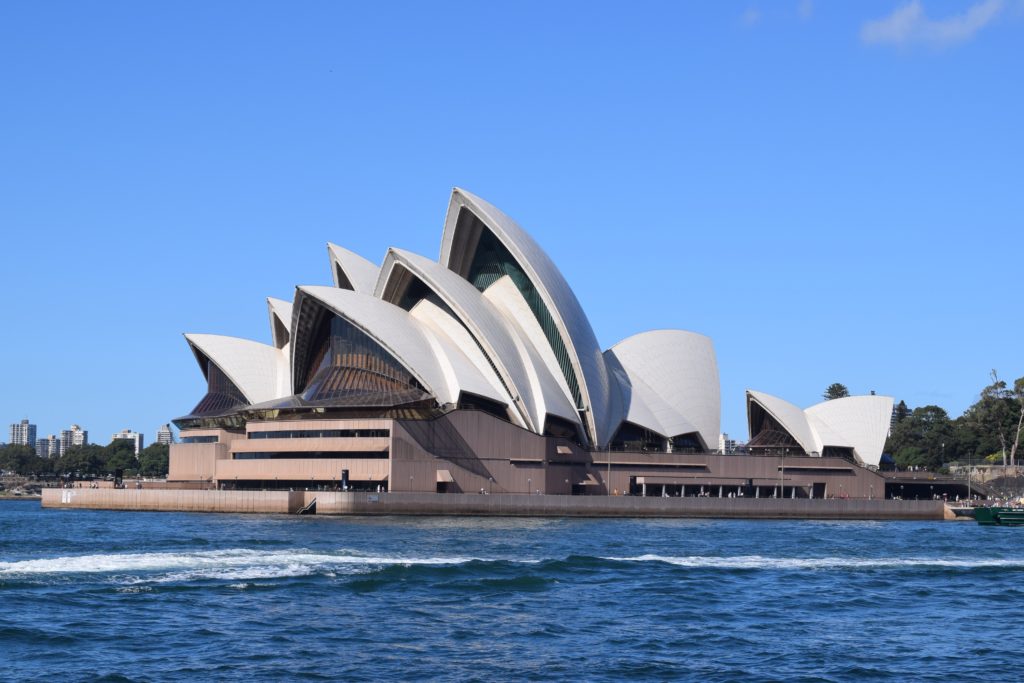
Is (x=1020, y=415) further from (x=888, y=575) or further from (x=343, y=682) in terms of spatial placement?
(x=343, y=682)

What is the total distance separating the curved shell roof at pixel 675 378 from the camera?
277 feet

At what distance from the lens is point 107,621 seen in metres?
24.8

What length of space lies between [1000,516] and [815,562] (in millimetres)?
36947

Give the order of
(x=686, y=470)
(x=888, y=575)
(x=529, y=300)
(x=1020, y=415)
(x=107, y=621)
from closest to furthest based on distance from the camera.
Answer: (x=107, y=621) → (x=888, y=575) → (x=529, y=300) → (x=686, y=470) → (x=1020, y=415)

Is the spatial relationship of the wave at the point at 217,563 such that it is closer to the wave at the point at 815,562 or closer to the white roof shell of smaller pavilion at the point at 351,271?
the wave at the point at 815,562

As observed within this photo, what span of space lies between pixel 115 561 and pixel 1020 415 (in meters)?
98.9

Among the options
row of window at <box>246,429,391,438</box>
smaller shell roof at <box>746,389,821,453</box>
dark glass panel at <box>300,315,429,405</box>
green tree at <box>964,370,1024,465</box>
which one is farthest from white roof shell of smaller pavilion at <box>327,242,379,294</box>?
green tree at <box>964,370,1024,465</box>

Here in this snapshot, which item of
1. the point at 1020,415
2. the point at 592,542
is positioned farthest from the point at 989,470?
the point at 592,542

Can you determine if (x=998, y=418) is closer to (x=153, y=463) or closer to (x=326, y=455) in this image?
(x=326, y=455)

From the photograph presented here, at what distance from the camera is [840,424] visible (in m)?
89.0

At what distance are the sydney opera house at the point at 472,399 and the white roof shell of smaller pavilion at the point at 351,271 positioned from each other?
0.68 feet

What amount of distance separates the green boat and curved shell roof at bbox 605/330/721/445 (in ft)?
62.9

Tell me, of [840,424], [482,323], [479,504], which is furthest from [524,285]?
[840,424]

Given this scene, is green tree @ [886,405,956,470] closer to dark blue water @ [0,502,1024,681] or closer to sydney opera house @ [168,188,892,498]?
sydney opera house @ [168,188,892,498]
